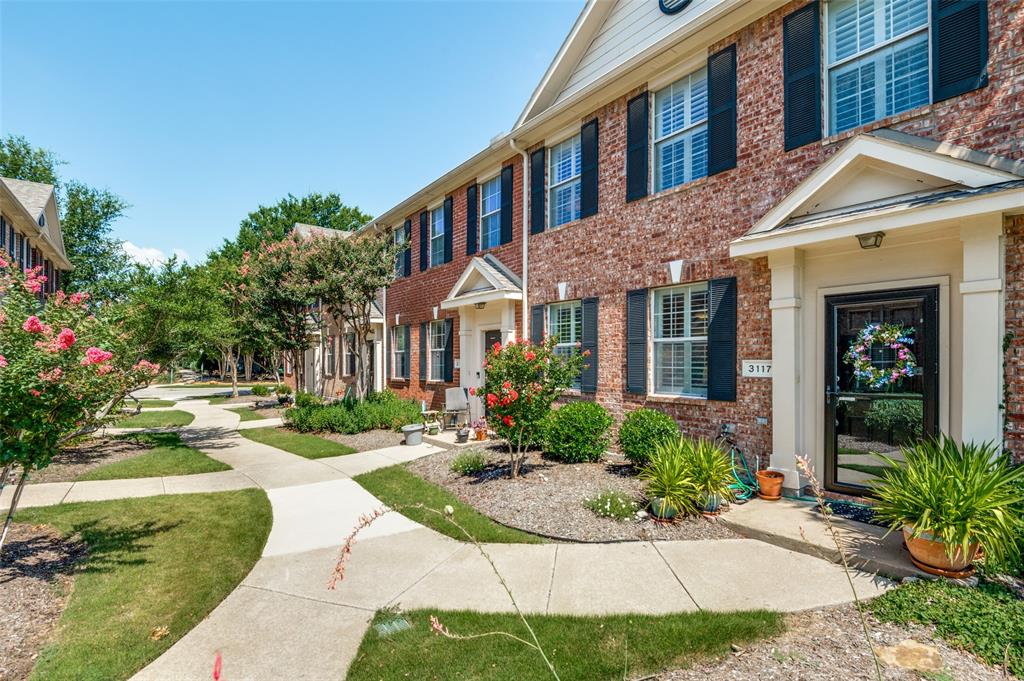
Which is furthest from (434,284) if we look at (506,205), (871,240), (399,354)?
(871,240)

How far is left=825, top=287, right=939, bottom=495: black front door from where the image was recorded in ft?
17.1

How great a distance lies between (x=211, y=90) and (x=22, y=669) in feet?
36.3

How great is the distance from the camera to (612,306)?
28.2ft

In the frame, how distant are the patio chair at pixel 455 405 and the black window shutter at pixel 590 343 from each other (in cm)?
355

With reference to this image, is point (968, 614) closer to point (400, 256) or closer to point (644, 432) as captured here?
point (644, 432)

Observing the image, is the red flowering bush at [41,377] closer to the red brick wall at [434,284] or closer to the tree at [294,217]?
the red brick wall at [434,284]

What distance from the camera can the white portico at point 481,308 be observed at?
1066cm

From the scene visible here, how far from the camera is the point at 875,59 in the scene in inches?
225

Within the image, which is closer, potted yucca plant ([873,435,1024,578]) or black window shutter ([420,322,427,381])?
potted yucca plant ([873,435,1024,578])

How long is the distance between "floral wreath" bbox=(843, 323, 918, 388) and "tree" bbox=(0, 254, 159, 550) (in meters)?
7.79

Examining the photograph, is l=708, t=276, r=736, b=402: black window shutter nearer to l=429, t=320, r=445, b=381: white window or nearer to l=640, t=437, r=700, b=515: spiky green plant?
l=640, t=437, r=700, b=515: spiky green plant

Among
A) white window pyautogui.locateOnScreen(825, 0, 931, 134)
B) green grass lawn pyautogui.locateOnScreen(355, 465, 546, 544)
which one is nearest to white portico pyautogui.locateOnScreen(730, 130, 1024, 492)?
white window pyautogui.locateOnScreen(825, 0, 931, 134)

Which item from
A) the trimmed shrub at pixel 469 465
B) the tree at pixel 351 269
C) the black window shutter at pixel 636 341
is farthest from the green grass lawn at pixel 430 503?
the tree at pixel 351 269

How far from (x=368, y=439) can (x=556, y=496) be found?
6.21 metres
